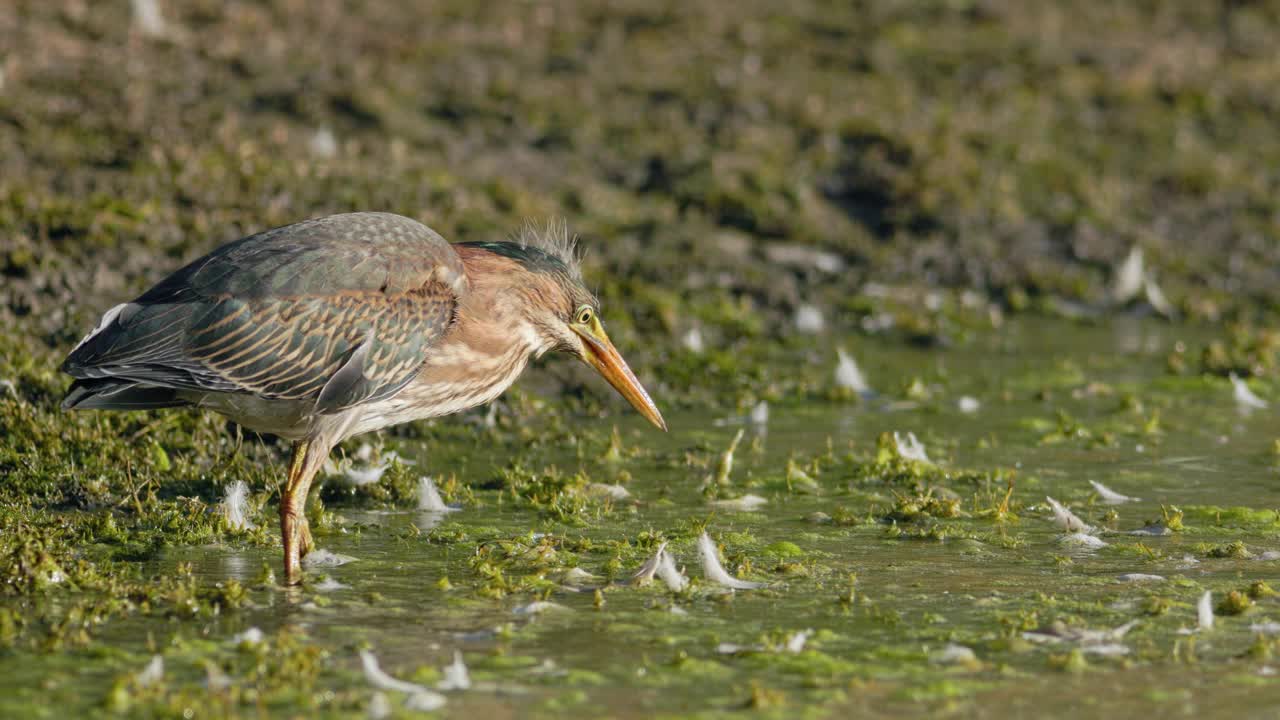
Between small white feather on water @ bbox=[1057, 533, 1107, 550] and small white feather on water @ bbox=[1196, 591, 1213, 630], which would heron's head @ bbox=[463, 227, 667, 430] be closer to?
small white feather on water @ bbox=[1057, 533, 1107, 550]

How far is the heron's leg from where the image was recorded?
24.4ft

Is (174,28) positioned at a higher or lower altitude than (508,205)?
higher

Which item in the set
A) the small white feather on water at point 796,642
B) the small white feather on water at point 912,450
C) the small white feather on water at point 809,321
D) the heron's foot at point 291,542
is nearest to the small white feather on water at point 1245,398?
the small white feather on water at point 912,450

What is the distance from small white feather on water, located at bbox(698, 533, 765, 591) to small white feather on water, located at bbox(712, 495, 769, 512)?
1.59 m

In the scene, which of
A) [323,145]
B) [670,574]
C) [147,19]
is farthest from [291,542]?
[147,19]

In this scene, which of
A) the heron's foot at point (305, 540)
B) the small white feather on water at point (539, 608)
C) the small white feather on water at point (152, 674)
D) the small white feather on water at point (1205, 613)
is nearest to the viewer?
the small white feather on water at point (152, 674)

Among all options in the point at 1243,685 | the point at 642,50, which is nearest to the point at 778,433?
the point at 1243,685

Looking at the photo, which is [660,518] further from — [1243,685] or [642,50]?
[642,50]

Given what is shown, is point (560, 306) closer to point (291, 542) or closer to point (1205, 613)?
point (291, 542)

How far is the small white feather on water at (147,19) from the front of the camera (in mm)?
16828

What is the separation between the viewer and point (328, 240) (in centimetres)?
802

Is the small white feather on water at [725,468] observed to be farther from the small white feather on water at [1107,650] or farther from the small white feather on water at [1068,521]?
the small white feather on water at [1107,650]

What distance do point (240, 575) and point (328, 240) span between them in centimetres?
167

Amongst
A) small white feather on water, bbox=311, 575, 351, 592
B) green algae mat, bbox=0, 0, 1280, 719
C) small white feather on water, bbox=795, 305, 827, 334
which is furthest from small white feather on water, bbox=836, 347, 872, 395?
small white feather on water, bbox=311, 575, 351, 592
